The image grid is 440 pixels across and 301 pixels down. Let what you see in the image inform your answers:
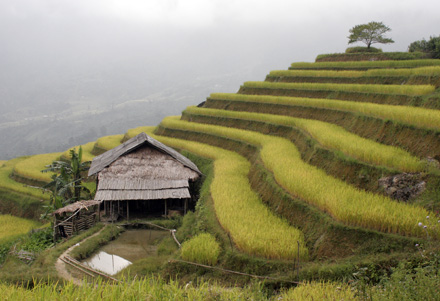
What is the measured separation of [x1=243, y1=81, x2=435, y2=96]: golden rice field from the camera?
1049 centimetres

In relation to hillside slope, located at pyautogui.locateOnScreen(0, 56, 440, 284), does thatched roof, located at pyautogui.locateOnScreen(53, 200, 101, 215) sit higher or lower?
lower

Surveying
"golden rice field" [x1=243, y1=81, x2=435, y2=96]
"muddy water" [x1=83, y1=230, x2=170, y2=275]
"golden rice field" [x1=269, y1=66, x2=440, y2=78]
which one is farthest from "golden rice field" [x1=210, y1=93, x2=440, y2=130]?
"muddy water" [x1=83, y1=230, x2=170, y2=275]

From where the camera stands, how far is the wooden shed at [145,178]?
11.6m

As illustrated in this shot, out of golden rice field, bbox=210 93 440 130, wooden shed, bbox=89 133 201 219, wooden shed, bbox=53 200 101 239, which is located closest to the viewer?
golden rice field, bbox=210 93 440 130

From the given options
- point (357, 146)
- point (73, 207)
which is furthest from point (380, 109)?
point (73, 207)

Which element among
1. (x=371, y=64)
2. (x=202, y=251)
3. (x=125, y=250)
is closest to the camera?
(x=202, y=251)

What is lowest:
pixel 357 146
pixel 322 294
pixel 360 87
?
pixel 322 294

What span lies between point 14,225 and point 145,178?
746 cm

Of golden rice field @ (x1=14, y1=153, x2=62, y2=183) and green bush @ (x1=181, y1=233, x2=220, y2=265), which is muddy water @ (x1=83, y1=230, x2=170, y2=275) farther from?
golden rice field @ (x1=14, y1=153, x2=62, y2=183)

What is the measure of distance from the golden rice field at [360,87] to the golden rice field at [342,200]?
4.41 metres

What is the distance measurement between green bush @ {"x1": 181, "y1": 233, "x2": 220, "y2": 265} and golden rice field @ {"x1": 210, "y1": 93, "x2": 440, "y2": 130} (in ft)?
17.3

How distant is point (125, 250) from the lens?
29.5 ft

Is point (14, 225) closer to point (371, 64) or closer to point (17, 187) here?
point (17, 187)

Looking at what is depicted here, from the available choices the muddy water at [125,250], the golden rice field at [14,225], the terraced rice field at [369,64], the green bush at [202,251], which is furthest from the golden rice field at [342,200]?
the golden rice field at [14,225]
